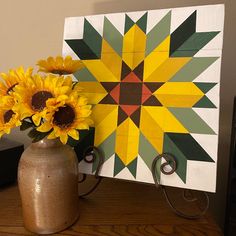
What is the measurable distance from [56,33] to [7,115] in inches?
20.9

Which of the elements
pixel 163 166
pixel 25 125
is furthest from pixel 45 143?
pixel 163 166

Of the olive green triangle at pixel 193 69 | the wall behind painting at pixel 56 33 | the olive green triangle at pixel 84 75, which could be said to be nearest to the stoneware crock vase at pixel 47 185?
the olive green triangle at pixel 84 75

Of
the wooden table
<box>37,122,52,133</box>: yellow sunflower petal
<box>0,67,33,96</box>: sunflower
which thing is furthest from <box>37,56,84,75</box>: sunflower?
the wooden table

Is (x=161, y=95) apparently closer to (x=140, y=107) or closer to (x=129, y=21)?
(x=140, y=107)

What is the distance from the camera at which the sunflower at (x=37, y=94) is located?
47 cm

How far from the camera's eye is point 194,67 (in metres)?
0.60

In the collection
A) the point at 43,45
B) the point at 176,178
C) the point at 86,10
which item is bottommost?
the point at 176,178

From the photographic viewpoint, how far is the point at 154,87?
633 mm

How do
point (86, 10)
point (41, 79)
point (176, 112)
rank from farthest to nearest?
point (86, 10), point (176, 112), point (41, 79)

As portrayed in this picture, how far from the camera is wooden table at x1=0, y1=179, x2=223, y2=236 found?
0.56 meters

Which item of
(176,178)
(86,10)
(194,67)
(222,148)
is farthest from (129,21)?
(222,148)

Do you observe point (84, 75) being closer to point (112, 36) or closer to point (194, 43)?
point (112, 36)

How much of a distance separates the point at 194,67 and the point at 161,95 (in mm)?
105

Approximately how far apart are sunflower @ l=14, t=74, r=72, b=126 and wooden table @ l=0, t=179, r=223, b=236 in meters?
0.29
